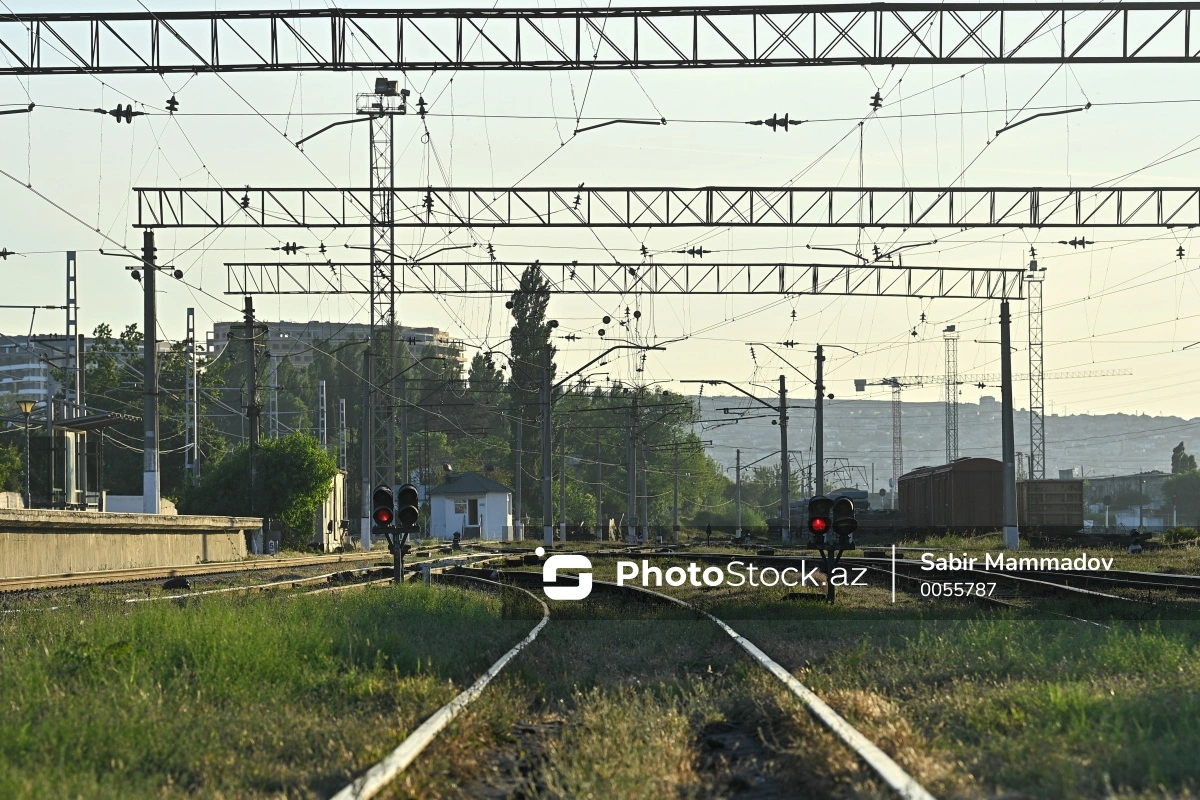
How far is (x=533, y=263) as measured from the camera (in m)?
47.8

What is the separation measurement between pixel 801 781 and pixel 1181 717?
2.35 m

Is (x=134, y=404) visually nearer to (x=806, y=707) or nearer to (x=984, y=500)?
(x=984, y=500)

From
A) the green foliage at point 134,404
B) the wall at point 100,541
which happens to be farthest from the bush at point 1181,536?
the green foliage at point 134,404

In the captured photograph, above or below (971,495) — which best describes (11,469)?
above

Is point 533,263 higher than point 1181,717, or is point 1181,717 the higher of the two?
point 533,263

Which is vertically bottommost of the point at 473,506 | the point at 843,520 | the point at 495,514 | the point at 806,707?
the point at 495,514

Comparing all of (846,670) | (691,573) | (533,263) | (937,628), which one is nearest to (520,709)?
(846,670)

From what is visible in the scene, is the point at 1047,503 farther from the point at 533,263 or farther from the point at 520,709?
the point at 520,709

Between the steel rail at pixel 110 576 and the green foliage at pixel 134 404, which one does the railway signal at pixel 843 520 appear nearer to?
the steel rail at pixel 110 576

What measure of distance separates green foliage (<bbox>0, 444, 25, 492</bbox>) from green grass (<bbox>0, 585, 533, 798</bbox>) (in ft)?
224

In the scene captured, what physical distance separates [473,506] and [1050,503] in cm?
5088

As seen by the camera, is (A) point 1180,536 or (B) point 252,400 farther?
(B) point 252,400

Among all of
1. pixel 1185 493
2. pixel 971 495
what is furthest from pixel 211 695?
pixel 1185 493

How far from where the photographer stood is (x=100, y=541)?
34.6 metres
